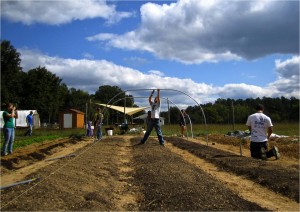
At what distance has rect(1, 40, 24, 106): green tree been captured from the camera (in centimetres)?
Answer: 5472

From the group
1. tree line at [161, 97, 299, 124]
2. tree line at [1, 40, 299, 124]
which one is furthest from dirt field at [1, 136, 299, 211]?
tree line at [1, 40, 299, 124]

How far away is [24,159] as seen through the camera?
442 inches

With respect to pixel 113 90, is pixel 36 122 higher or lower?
lower

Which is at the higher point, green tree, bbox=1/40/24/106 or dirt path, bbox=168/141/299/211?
green tree, bbox=1/40/24/106

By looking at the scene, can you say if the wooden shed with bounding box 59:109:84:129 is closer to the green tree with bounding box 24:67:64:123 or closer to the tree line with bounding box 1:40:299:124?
the tree line with bounding box 1:40:299:124

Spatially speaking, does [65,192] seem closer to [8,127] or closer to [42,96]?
[8,127]

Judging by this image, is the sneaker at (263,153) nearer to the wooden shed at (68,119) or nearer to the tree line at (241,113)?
the tree line at (241,113)

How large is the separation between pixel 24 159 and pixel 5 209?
6.85 metres

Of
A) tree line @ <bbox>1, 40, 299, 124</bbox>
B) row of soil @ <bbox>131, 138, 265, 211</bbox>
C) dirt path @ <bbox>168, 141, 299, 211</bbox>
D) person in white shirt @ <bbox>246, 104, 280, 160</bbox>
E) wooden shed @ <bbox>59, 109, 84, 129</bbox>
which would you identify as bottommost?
dirt path @ <bbox>168, 141, 299, 211</bbox>

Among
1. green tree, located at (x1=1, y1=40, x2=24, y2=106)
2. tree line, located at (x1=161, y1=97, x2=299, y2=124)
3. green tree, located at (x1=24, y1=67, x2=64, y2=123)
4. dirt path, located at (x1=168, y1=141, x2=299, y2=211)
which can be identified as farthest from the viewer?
green tree, located at (x1=24, y1=67, x2=64, y2=123)

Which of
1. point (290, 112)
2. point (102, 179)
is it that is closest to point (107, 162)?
point (102, 179)

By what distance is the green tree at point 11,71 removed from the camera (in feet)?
180

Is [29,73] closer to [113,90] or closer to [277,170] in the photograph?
[113,90]

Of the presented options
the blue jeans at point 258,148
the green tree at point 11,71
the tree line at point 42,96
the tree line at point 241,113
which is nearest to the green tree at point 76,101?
the tree line at point 42,96
